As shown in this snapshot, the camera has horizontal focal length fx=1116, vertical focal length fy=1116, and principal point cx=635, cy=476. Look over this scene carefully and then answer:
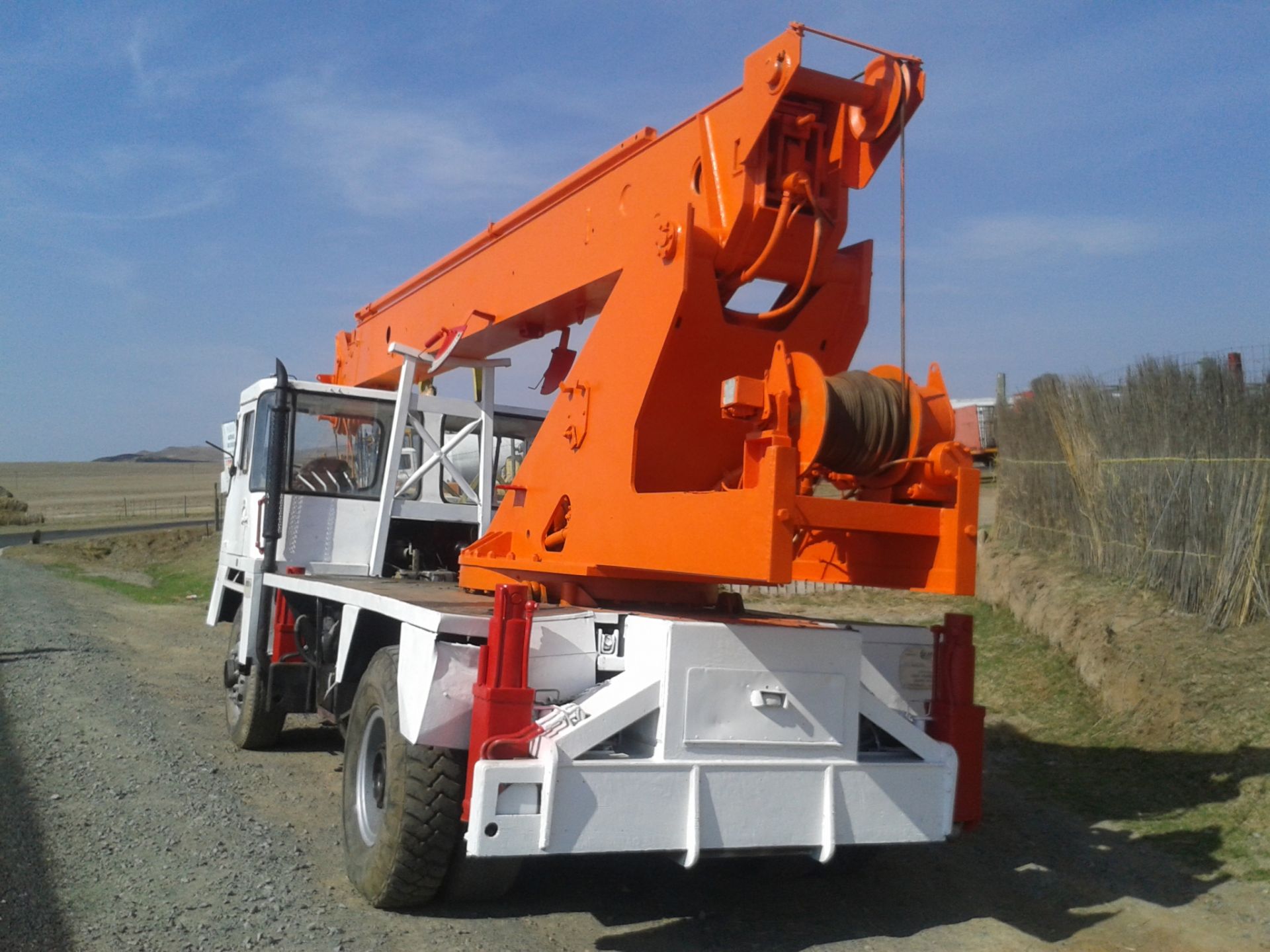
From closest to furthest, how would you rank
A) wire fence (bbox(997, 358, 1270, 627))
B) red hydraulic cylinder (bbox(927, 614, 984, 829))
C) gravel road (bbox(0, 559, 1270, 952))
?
gravel road (bbox(0, 559, 1270, 952)) < red hydraulic cylinder (bbox(927, 614, 984, 829)) < wire fence (bbox(997, 358, 1270, 627))

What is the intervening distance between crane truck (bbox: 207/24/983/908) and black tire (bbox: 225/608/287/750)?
240 cm

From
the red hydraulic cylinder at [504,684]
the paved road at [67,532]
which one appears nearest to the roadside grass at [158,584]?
the paved road at [67,532]

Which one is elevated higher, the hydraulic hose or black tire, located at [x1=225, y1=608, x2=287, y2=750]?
the hydraulic hose

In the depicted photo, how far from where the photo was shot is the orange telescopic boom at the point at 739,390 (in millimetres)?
4207

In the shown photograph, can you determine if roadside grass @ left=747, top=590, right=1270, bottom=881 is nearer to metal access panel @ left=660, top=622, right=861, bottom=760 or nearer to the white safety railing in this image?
metal access panel @ left=660, top=622, right=861, bottom=760

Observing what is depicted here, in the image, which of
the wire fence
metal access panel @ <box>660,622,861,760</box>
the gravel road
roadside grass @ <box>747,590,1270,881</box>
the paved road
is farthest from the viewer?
the paved road

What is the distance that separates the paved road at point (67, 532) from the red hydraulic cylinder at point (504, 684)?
109ft

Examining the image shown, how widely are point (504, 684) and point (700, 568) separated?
0.90 meters

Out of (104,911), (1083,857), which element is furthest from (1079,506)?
(104,911)

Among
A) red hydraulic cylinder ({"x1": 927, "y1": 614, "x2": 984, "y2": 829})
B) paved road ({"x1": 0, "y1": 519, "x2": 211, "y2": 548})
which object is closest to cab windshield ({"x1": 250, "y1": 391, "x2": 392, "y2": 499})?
red hydraulic cylinder ({"x1": 927, "y1": 614, "x2": 984, "y2": 829})

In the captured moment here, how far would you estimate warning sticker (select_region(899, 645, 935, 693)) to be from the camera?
520cm

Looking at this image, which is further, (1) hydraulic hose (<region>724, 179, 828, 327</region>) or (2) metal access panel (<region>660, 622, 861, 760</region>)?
(1) hydraulic hose (<region>724, 179, 828, 327</region>)

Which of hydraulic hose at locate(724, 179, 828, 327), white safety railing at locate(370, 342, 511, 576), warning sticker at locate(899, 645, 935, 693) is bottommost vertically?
warning sticker at locate(899, 645, 935, 693)

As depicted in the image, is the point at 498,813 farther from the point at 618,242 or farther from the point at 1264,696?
the point at 1264,696
